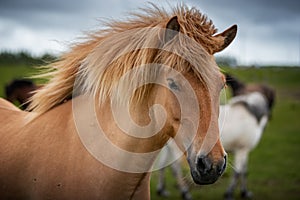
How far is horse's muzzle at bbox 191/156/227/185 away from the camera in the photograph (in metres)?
2.25

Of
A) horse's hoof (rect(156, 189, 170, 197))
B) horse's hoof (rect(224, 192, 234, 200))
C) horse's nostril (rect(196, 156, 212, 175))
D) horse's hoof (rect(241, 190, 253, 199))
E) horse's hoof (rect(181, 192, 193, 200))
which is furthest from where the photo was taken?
horse's hoof (rect(241, 190, 253, 199))

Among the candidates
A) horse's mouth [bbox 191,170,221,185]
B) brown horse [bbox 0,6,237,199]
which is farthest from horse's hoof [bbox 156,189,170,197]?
horse's mouth [bbox 191,170,221,185]

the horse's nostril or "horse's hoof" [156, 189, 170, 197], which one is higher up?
the horse's nostril

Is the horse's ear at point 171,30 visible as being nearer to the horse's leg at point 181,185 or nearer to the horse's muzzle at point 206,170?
the horse's muzzle at point 206,170

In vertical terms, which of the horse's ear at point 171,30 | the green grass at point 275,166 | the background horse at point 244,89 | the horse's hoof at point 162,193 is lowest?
the green grass at point 275,166

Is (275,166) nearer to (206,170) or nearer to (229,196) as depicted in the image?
A: (229,196)

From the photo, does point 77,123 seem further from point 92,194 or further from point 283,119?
point 283,119

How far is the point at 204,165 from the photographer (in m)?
2.26

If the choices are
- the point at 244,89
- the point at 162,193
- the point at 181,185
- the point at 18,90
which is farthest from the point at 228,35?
the point at 244,89

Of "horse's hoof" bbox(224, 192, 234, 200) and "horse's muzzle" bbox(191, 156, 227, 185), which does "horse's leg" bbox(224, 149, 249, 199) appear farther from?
"horse's muzzle" bbox(191, 156, 227, 185)

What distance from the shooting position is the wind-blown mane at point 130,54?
8.00 ft

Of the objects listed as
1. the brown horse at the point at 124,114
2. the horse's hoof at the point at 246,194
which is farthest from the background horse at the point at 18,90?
the brown horse at the point at 124,114

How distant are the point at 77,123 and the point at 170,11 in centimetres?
96

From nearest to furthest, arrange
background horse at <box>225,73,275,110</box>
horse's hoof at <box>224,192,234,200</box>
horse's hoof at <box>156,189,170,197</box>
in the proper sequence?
horse's hoof at <box>224,192,234,200</box> < horse's hoof at <box>156,189,170,197</box> < background horse at <box>225,73,275,110</box>
